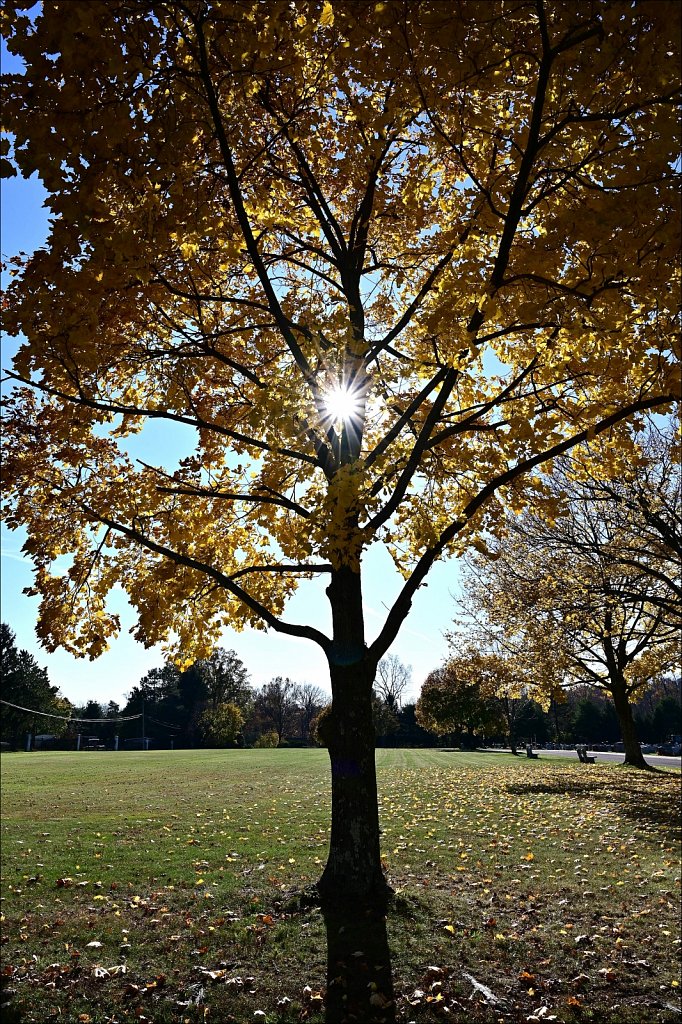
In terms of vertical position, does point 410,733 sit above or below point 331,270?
below

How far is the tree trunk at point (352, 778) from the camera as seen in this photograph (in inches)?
231

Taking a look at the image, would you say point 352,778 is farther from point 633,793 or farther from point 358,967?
point 633,793

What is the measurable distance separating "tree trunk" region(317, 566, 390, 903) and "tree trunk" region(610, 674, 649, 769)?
19.0 metres

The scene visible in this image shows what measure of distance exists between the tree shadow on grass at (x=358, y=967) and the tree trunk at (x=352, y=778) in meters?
0.21

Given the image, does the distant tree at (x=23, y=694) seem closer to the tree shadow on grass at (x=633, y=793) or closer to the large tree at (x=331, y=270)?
the tree shadow on grass at (x=633, y=793)

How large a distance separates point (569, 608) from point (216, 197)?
11.4 m

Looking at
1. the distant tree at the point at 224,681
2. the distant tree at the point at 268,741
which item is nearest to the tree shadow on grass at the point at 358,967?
the distant tree at the point at 268,741

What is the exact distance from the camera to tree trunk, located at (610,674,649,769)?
2205 cm

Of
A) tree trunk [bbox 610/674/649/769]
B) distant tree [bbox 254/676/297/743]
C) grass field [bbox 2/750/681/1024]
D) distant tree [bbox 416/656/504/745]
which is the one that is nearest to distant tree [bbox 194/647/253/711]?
distant tree [bbox 254/676/297/743]

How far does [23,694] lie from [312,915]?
62592 mm

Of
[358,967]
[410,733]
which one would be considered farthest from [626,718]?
[410,733]

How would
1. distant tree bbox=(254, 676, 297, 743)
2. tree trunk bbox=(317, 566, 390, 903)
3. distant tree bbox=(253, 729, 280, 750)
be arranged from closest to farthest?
tree trunk bbox=(317, 566, 390, 903), distant tree bbox=(253, 729, 280, 750), distant tree bbox=(254, 676, 297, 743)

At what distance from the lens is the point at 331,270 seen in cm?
741

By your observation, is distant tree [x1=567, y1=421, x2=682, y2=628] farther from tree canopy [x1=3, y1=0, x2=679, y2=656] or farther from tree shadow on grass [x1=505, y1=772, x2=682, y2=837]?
tree canopy [x1=3, y1=0, x2=679, y2=656]
